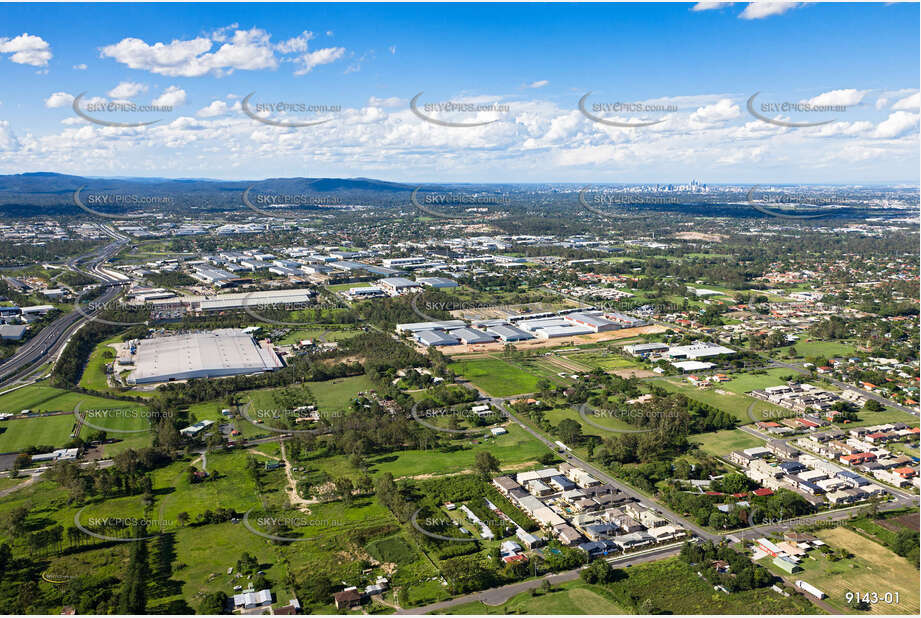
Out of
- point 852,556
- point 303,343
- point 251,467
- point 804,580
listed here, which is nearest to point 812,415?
point 852,556

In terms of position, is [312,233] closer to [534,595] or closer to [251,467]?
[251,467]

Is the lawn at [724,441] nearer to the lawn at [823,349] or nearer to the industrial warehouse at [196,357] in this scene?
the lawn at [823,349]

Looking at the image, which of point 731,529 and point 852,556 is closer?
point 852,556
